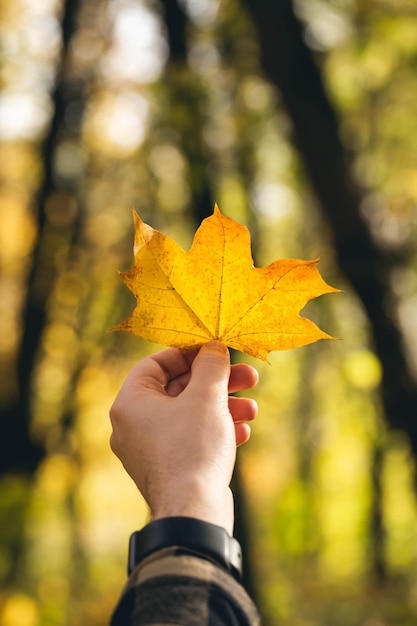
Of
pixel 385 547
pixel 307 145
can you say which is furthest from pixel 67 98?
pixel 385 547

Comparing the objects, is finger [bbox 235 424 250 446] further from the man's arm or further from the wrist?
the wrist

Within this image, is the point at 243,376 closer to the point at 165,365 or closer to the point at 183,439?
the point at 165,365

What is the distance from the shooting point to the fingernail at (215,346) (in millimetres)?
1322

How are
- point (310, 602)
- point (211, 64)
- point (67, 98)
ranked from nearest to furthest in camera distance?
point (211, 64) → point (67, 98) → point (310, 602)

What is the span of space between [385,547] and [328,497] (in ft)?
21.5

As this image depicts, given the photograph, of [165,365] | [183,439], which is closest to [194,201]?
[165,365]

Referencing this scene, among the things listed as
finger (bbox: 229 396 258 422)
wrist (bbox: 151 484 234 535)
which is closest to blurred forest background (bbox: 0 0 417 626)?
finger (bbox: 229 396 258 422)

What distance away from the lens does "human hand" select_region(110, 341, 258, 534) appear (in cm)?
113

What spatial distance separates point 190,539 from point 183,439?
8.9 inches

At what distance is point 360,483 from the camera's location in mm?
17484

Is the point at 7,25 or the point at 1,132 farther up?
the point at 7,25

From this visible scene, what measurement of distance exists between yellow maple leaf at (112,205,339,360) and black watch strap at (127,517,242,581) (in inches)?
16.1

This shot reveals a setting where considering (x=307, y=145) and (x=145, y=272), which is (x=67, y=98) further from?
(x=145, y=272)

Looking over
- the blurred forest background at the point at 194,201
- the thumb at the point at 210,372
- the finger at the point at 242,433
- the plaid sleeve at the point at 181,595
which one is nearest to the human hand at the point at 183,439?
the thumb at the point at 210,372
